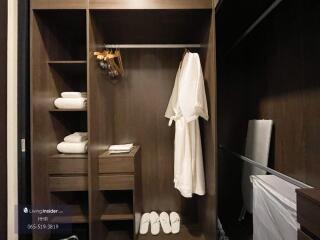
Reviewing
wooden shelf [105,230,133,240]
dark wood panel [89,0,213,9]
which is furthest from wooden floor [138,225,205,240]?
dark wood panel [89,0,213,9]

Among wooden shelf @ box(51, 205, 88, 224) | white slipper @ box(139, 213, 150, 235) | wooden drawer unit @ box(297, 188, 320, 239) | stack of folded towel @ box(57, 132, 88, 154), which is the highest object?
stack of folded towel @ box(57, 132, 88, 154)

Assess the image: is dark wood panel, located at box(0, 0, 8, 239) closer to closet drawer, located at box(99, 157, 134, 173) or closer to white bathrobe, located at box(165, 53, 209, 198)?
closet drawer, located at box(99, 157, 134, 173)

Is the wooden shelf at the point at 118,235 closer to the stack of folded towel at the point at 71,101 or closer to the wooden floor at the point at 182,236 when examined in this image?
the wooden floor at the point at 182,236

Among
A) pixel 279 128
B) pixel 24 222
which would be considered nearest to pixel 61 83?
pixel 24 222

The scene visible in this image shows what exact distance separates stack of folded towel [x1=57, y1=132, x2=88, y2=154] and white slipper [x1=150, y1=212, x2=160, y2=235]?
910 millimetres

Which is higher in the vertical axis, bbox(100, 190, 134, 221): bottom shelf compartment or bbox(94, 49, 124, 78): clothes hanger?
bbox(94, 49, 124, 78): clothes hanger

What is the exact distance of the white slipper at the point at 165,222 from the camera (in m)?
1.81

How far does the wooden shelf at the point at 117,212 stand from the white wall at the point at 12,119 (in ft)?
2.02

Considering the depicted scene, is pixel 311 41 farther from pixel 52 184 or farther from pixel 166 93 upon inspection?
pixel 52 184

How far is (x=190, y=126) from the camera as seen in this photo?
1550mm

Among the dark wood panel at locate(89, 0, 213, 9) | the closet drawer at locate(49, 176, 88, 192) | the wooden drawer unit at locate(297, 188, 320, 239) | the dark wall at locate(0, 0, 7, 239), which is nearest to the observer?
the wooden drawer unit at locate(297, 188, 320, 239)

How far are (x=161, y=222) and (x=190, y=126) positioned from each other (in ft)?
3.23

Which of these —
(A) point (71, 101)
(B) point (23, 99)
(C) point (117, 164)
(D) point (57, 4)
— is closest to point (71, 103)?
(A) point (71, 101)

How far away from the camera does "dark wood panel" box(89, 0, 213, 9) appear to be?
4.68 ft
